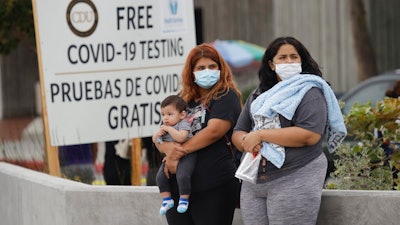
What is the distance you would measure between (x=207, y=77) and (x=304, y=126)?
0.88 m

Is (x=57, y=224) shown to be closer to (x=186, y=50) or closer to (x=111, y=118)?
(x=111, y=118)

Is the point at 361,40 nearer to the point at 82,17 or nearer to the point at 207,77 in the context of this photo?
the point at 82,17

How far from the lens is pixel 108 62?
30.5ft

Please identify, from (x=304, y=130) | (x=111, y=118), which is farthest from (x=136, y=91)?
(x=304, y=130)

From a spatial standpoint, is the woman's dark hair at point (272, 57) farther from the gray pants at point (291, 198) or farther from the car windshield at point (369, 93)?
the car windshield at point (369, 93)

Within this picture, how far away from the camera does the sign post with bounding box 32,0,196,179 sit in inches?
355

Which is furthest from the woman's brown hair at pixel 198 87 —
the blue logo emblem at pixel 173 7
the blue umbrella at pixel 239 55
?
the blue umbrella at pixel 239 55

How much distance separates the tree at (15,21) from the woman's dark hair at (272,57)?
656 cm

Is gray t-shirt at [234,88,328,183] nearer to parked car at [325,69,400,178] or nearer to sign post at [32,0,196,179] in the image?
sign post at [32,0,196,179]

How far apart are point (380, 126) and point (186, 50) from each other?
2661mm

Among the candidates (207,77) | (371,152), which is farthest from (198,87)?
(371,152)

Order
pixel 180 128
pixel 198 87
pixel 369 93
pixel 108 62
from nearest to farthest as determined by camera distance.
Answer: pixel 180 128 → pixel 198 87 → pixel 108 62 → pixel 369 93

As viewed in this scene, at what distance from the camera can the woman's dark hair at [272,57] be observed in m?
6.27

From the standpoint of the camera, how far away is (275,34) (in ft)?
92.4
